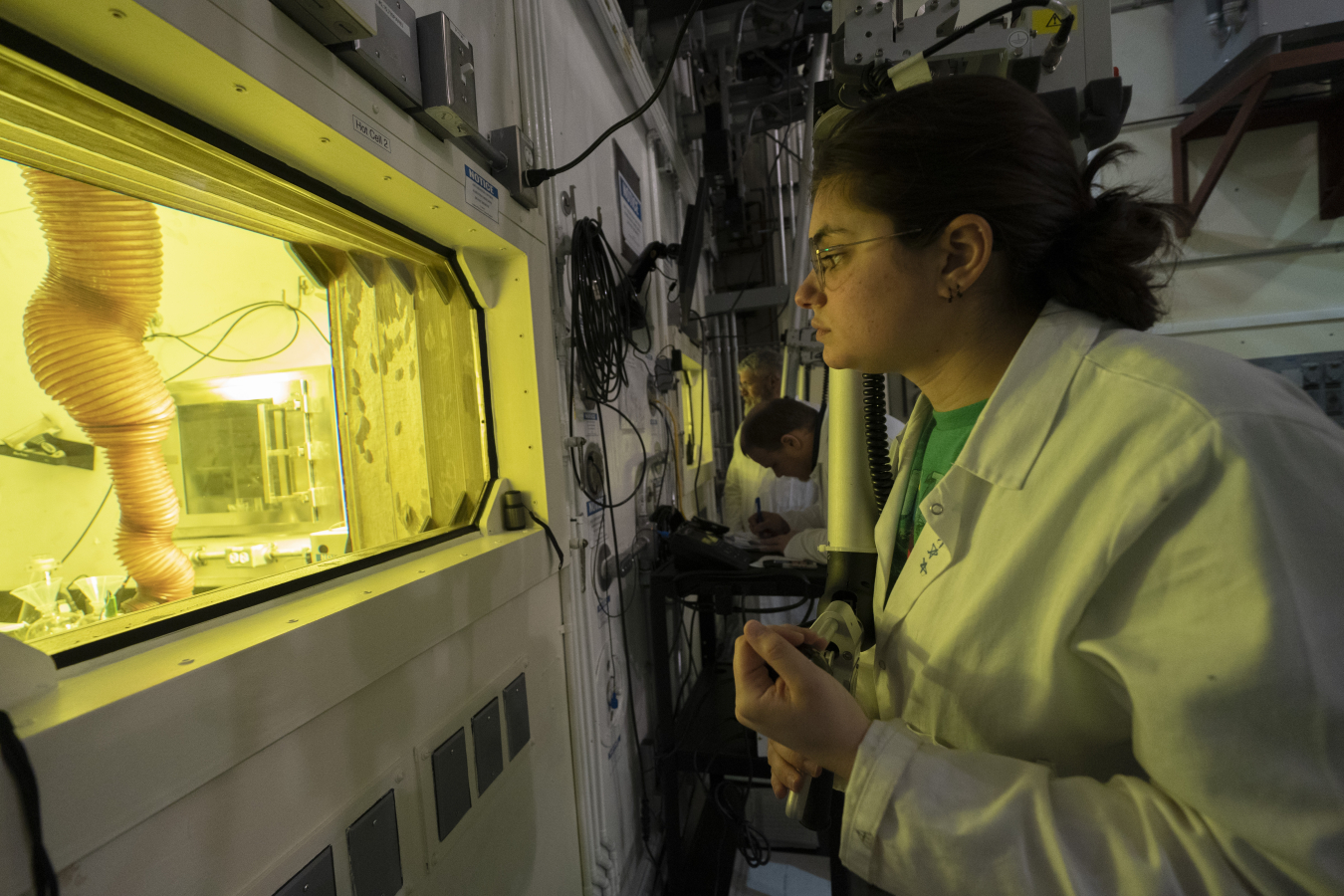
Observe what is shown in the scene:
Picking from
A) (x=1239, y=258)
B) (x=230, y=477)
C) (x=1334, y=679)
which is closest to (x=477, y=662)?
(x=230, y=477)

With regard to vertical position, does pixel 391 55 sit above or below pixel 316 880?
above

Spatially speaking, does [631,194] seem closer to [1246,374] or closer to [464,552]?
[464,552]

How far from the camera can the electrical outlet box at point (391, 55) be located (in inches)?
31.6

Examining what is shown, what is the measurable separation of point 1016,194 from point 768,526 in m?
2.10

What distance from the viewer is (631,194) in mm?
2410

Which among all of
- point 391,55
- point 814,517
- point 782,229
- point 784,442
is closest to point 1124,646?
point 391,55

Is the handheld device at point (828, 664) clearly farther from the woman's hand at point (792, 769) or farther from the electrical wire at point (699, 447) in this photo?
the electrical wire at point (699, 447)

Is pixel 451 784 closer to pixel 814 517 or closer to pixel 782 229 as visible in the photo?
pixel 814 517

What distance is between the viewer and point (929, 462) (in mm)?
945

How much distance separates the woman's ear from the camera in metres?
0.73

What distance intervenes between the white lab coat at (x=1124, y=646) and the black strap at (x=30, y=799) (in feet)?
2.36

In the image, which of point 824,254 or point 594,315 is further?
point 594,315

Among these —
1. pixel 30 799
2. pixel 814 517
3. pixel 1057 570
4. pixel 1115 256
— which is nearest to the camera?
pixel 30 799

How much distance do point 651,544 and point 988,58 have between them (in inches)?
74.6
